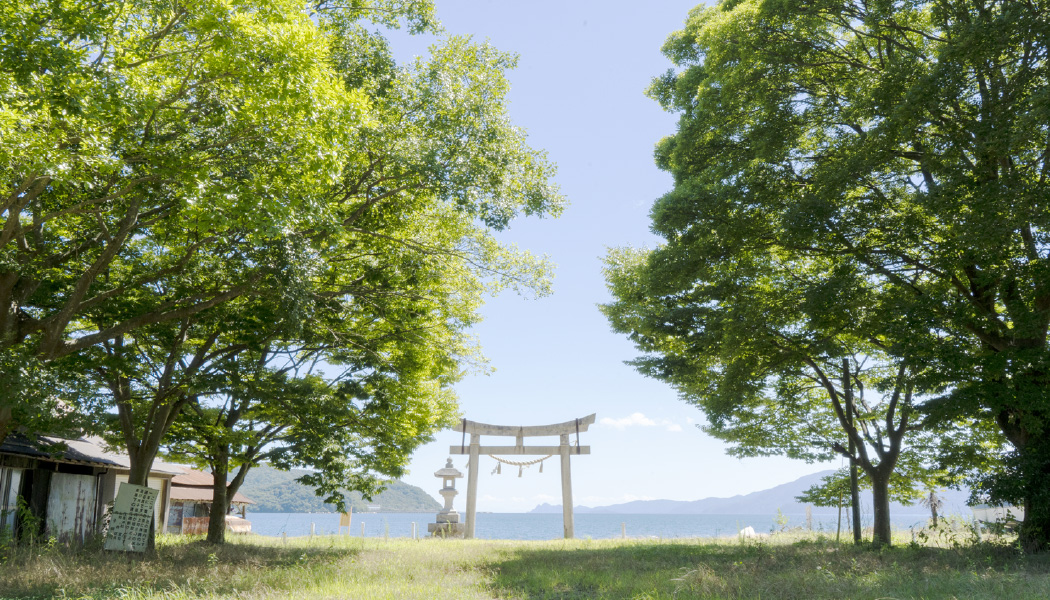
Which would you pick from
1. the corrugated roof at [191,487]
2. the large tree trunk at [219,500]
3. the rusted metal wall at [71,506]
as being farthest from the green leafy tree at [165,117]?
the corrugated roof at [191,487]

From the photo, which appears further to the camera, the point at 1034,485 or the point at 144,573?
the point at 1034,485

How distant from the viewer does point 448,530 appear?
25.0 meters

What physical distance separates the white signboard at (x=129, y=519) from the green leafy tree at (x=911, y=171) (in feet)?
39.4

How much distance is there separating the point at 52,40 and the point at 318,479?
1091 centimetres

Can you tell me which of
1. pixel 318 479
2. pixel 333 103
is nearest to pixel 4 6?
pixel 333 103

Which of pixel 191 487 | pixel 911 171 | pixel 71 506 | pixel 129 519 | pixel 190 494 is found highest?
pixel 911 171

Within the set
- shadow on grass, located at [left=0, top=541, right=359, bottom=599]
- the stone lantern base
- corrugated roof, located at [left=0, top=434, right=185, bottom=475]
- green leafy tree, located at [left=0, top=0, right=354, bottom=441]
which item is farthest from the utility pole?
corrugated roof, located at [left=0, top=434, right=185, bottom=475]

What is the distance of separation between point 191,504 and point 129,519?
22933mm

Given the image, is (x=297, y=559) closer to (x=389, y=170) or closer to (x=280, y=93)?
(x=389, y=170)

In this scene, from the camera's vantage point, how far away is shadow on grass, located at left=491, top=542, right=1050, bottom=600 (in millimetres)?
7500

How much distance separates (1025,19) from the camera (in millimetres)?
8586

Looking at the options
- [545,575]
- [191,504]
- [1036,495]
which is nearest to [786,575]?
[545,575]

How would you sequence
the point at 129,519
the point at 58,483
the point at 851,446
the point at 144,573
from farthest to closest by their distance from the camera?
the point at 58,483, the point at 851,446, the point at 129,519, the point at 144,573

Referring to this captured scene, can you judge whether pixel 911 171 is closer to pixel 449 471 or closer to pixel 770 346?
pixel 770 346
